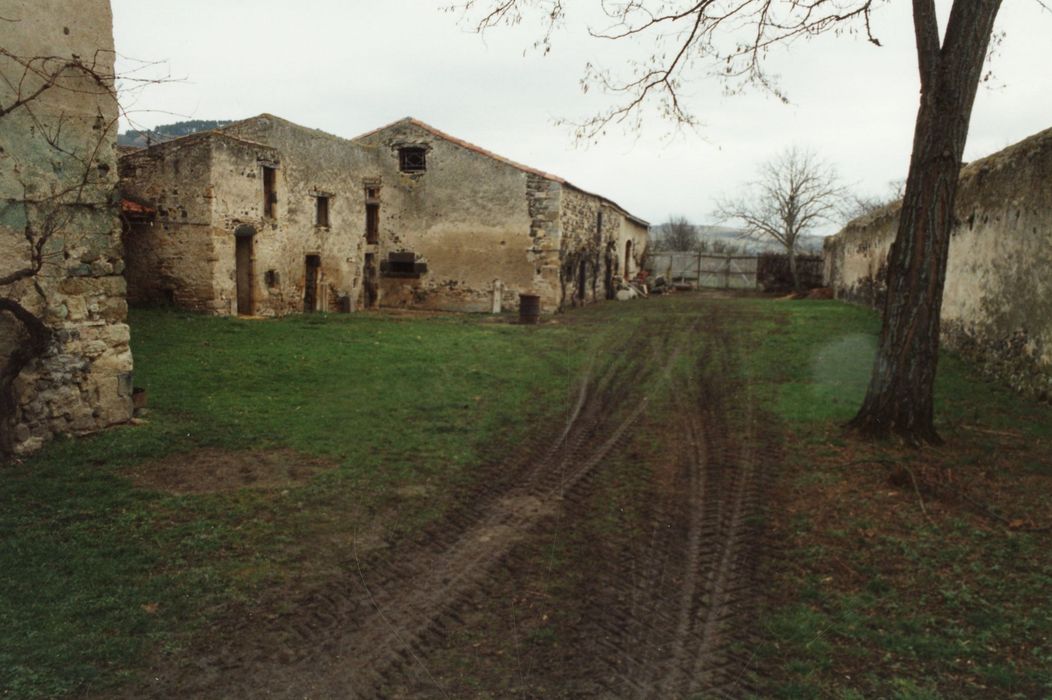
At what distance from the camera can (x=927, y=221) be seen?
24.0 ft

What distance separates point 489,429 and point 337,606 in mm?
4193

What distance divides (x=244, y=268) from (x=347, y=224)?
4374 millimetres

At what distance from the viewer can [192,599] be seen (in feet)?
14.6

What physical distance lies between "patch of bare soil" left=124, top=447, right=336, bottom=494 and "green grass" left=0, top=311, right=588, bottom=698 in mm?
167

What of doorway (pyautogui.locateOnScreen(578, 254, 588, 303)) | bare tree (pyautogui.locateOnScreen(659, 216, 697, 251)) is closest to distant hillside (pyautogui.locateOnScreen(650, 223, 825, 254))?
bare tree (pyautogui.locateOnScreen(659, 216, 697, 251))

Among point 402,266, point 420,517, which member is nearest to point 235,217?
point 402,266

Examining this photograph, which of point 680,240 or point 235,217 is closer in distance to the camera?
point 235,217

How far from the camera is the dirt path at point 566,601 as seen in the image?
374 centimetres

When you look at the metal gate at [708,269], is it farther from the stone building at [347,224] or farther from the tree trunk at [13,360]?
the tree trunk at [13,360]

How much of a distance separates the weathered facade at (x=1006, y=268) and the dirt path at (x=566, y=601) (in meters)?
4.19

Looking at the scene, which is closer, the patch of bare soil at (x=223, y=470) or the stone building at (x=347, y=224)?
the patch of bare soil at (x=223, y=470)

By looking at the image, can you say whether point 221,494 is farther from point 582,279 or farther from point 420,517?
point 582,279

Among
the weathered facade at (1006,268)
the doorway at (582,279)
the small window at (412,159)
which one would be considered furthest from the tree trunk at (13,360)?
the doorway at (582,279)

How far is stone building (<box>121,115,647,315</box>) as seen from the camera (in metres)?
17.0
